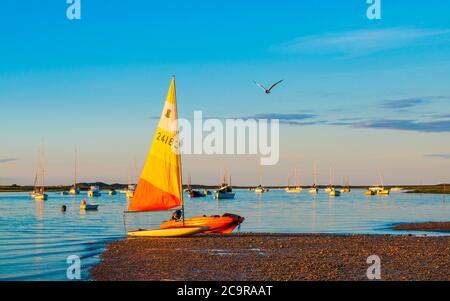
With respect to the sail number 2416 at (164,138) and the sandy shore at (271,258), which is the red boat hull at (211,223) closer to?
the sandy shore at (271,258)

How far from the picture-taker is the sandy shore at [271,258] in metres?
23.6

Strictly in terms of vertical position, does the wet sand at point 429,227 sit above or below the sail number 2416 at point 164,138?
below

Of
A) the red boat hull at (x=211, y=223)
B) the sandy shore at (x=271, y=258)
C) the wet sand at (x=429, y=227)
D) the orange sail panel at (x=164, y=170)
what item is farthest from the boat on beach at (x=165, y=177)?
the wet sand at (x=429, y=227)

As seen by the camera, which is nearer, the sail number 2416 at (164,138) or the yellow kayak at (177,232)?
the sail number 2416 at (164,138)

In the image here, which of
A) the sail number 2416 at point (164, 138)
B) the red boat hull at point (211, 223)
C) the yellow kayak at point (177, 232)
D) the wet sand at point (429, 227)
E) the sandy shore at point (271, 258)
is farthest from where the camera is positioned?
the wet sand at point (429, 227)

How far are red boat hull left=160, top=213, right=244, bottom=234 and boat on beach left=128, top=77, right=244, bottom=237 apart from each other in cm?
19

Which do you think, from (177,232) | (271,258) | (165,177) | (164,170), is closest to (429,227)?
(177,232)

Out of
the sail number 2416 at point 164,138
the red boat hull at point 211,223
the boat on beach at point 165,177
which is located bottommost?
the red boat hull at point 211,223

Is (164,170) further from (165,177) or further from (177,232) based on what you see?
(177,232)

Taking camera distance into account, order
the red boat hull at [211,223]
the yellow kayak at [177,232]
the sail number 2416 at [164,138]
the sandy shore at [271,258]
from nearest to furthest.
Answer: the sandy shore at [271,258], the sail number 2416 at [164,138], the yellow kayak at [177,232], the red boat hull at [211,223]

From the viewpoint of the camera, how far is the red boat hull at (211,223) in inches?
1649

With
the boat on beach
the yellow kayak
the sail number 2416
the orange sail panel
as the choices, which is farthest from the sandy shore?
the sail number 2416

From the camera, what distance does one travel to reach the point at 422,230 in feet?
175
